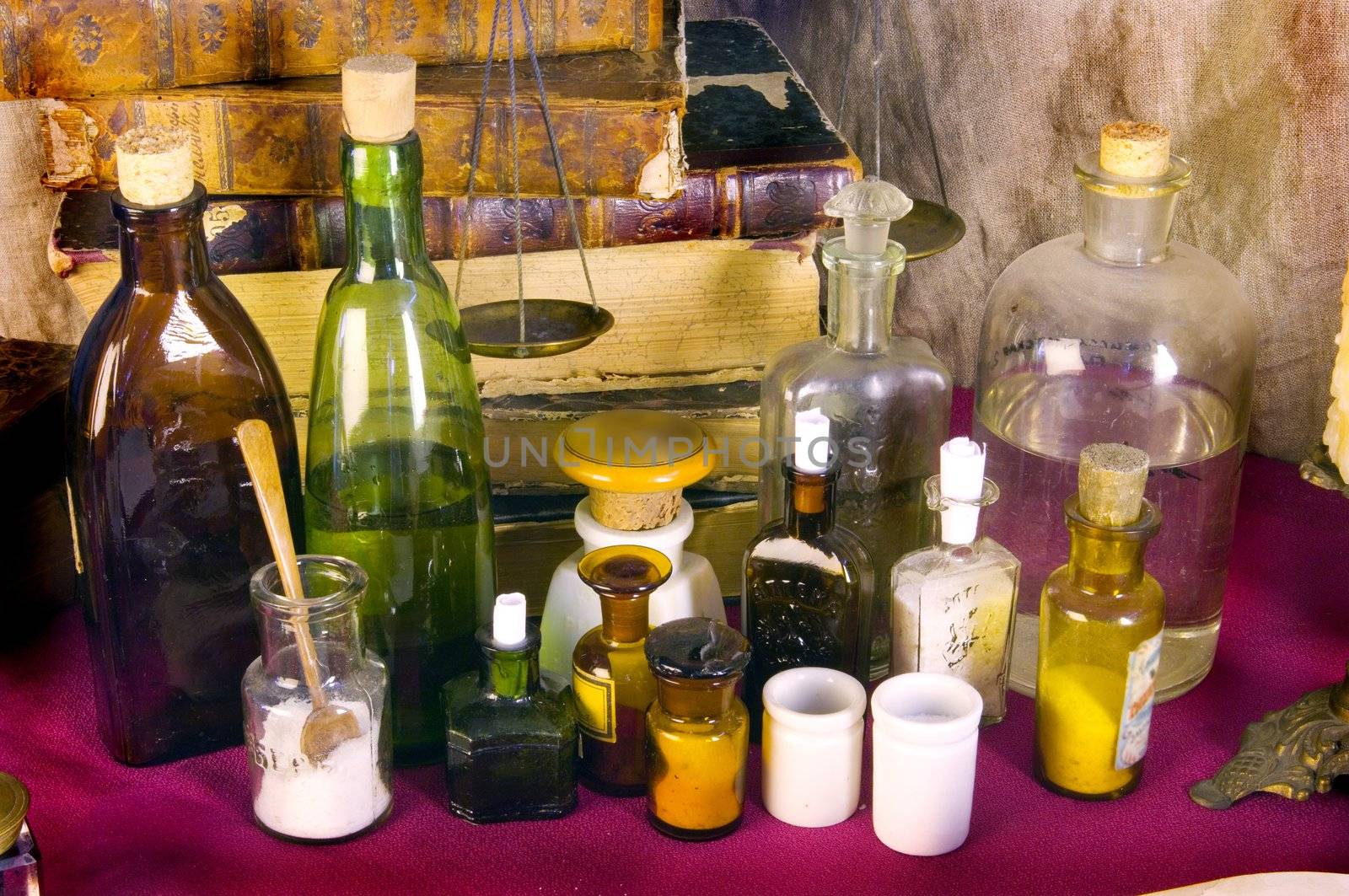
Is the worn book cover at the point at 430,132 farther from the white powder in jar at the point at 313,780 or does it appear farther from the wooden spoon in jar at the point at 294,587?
the white powder in jar at the point at 313,780

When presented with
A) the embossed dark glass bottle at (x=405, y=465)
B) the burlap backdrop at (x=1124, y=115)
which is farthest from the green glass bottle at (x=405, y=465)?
the burlap backdrop at (x=1124, y=115)

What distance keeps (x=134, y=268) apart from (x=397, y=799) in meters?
0.33

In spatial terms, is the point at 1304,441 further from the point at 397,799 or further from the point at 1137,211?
the point at 397,799

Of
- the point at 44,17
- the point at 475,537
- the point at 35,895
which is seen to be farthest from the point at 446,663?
the point at 44,17

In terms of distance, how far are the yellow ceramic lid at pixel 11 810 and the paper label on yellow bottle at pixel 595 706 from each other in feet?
0.96

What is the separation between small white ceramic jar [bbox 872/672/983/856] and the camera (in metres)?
0.83

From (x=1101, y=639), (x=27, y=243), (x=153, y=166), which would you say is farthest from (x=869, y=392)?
(x=27, y=243)

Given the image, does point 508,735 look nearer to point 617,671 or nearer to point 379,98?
point 617,671

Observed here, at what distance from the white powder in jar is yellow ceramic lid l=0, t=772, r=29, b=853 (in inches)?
5.2

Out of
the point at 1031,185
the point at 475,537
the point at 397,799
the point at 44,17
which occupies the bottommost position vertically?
the point at 397,799

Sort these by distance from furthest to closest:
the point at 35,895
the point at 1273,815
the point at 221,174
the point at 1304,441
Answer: the point at 1304,441
the point at 221,174
the point at 1273,815
the point at 35,895

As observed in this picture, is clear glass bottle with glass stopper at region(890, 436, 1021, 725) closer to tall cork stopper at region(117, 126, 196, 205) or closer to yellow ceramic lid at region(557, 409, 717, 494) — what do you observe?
yellow ceramic lid at region(557, 409, 717, 494)

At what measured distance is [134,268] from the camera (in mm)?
850

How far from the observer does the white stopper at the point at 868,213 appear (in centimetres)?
94
